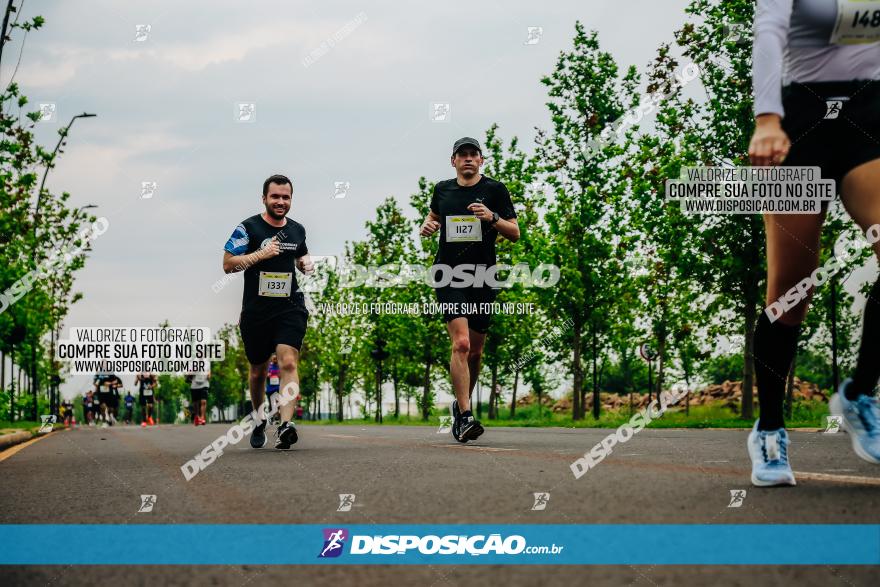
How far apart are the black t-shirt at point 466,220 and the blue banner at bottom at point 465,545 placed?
5.14m

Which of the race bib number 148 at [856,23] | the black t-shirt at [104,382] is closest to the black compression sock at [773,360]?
the race bib number 148 at [856,23]

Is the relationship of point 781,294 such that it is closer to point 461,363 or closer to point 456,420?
point 461,363

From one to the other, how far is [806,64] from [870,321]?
45.7 inches

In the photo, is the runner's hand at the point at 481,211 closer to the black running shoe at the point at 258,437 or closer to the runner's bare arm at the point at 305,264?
the runner's bare arm at the point at 305,264

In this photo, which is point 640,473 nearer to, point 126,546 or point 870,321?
point 870,321

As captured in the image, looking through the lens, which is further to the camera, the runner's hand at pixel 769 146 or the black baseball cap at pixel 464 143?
the black baseball cap at pixel 464 143

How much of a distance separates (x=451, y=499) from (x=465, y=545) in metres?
1.02

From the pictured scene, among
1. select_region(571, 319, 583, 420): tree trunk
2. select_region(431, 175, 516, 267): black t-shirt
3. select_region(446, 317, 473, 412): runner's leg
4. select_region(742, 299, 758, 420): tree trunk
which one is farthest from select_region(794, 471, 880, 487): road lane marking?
select_region(571, 319, 583, 420): tree trunk

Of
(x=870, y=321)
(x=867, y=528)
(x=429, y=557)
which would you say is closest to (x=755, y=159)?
Answer: (x=870, y=321)

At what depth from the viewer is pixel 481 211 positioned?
7.60 m

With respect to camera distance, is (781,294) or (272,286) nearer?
(781,294)

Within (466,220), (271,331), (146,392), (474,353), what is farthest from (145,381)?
(466,220)

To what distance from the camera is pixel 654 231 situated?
2089 centimetres

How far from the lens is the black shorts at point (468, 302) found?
311 inches
